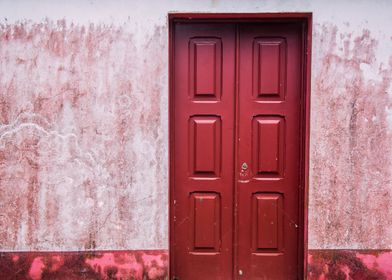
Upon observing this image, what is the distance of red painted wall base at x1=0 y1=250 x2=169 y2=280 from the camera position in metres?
4.65

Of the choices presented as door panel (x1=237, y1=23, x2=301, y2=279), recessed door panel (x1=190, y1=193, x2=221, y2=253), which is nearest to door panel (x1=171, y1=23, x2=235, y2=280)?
recessed door panel (x1=190, y1=193, x2=221, y2=253)

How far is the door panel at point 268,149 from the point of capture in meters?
4.76

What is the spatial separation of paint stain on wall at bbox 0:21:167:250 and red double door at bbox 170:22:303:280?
10.8 inches

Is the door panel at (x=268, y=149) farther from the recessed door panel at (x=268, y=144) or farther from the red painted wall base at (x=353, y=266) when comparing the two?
the red painted wall base at (x=353, y=266)

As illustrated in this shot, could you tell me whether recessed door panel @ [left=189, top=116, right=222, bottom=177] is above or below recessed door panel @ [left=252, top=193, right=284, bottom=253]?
above

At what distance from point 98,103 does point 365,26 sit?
2.65 m

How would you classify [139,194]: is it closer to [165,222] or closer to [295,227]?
[165,222]

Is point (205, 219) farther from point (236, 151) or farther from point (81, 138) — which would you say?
point (81, 138)

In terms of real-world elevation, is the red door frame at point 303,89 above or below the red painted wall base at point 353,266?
above

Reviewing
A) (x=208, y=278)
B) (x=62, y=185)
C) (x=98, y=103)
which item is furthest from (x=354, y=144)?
(x=62, y=185)

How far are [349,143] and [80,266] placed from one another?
2.85m

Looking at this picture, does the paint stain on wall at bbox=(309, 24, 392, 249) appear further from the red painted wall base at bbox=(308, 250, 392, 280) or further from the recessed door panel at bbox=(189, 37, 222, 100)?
the recessed door panel at bbox=(189, 37, 222, 100)

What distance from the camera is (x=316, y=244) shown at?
4656 millimetres

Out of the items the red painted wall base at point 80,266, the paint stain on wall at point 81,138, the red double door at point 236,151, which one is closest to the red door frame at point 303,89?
the red double door at point 236,151
